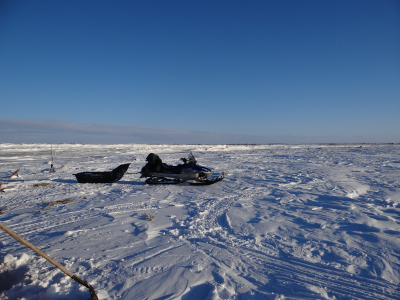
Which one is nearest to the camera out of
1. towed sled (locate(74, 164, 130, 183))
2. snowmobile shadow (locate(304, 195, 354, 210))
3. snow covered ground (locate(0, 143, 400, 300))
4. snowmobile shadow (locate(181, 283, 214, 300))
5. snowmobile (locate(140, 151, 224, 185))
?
snowmobile shadow (locate(181, 283, 214, 300))

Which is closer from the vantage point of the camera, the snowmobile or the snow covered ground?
the snow covered ground

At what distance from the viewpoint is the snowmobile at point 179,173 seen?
8.49 meters

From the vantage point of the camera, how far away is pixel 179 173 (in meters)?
8.72

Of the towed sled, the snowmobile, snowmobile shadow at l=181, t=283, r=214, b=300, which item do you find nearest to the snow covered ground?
snowmobile shadow at l=181, t=283, r=214, b=300

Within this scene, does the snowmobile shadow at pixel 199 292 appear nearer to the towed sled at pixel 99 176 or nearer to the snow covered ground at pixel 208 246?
the snow covered ground at pixel 208 246

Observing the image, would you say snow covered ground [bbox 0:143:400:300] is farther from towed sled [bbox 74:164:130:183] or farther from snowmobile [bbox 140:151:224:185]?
towed sled [bbox 74:164:130:183]

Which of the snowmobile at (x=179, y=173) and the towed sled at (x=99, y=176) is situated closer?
the snowmobile at (x=179, y=173)

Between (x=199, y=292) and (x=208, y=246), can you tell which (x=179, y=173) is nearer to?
(x=208, y=246)

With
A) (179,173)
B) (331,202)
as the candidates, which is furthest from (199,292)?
(179,173)

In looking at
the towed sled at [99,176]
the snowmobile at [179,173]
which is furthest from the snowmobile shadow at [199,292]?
the towed sled at [99,176]

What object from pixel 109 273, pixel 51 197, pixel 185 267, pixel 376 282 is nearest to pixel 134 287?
pixel 109 273

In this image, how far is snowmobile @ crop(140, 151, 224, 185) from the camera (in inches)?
334

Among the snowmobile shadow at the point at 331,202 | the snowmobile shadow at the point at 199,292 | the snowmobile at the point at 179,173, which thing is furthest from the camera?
the snowmobile at the point at 179,173

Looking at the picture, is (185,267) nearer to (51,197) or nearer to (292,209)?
(292,209)
